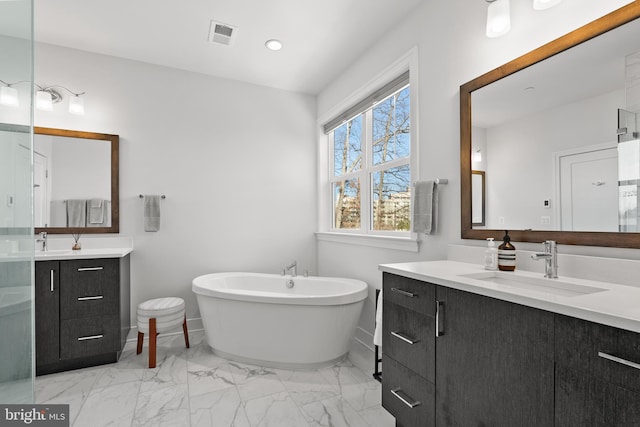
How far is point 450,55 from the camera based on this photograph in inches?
78.3

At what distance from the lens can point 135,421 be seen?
1795 mm

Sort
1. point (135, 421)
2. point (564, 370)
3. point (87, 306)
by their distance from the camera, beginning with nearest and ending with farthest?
1. point (564, 370)
2. point (135, 421)
3. point (87, 306)

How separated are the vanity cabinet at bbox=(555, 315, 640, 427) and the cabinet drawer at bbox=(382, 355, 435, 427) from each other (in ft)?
1.87

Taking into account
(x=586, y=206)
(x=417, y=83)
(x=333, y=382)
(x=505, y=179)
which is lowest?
(x=333, y=382)

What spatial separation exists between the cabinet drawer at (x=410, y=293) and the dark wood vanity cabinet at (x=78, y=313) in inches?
82.9

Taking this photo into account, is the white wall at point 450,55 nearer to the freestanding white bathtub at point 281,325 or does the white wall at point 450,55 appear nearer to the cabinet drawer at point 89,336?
the freestanding white bathtub at point 281,325

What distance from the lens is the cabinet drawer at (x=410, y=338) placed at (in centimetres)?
139

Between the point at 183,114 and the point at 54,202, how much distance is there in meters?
1.35

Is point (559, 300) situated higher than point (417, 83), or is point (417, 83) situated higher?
point (417, 83)

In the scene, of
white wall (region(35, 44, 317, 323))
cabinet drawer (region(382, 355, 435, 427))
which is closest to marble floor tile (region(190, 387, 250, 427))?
cabinet drawer (region(382, 355, 435, 427))

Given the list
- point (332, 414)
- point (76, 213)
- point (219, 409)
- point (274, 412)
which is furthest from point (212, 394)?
point (76, 213)

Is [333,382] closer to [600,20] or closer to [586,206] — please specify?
[586,206]

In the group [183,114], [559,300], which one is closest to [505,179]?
[559,300]

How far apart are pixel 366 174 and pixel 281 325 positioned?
154cm
